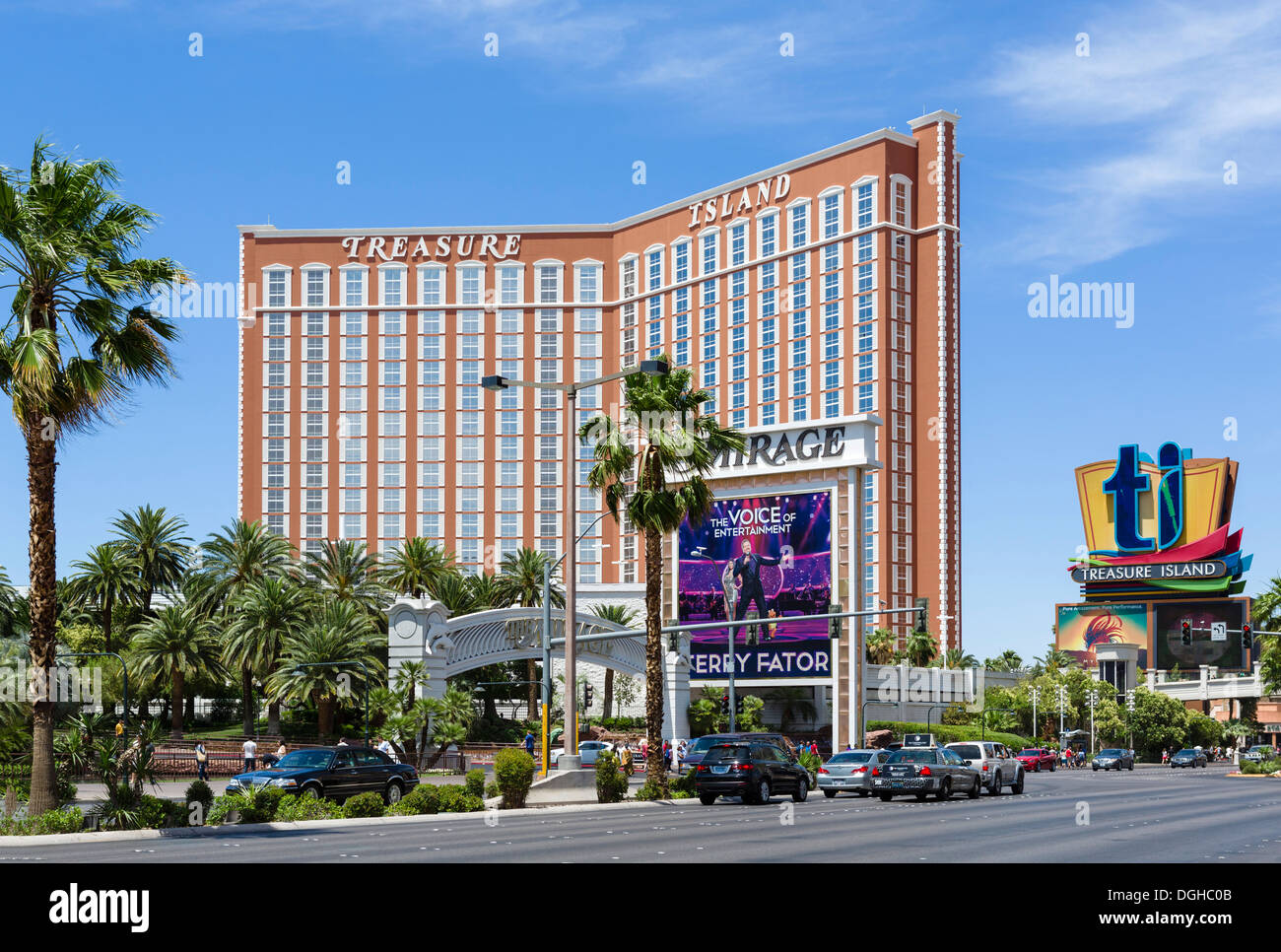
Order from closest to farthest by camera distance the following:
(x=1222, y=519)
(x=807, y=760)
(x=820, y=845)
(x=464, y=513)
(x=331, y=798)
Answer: (x=820, y=845)
(x=331, y=798)
(x=807, y=760)
(x=464, y=513)
(x=1222, y=519)

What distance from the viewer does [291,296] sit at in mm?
143000

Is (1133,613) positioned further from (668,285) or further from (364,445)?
(364,445)

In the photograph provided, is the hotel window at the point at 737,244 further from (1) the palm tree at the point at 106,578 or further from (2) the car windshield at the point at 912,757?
(2) the car windshield at the point at 912,757

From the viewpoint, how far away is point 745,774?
119 feet

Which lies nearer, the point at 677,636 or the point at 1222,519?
the point at 677,636

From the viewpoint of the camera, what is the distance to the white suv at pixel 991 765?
42.1 meters

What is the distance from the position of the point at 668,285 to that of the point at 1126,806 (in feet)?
351

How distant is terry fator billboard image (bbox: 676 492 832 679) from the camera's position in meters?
79.5

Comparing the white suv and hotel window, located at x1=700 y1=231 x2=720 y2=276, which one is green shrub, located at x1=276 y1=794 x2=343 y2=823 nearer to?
the white suv

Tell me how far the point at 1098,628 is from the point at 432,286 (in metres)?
83.9

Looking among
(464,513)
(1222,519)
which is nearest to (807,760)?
(464,513)

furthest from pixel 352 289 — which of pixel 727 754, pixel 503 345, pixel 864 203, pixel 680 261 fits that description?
pixel 727 754

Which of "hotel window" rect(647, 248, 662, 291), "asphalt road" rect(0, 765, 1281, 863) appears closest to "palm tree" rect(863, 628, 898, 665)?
"hotel window" rect(647, 248, 662, 291)

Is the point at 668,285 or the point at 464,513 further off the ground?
the point at 668,285
